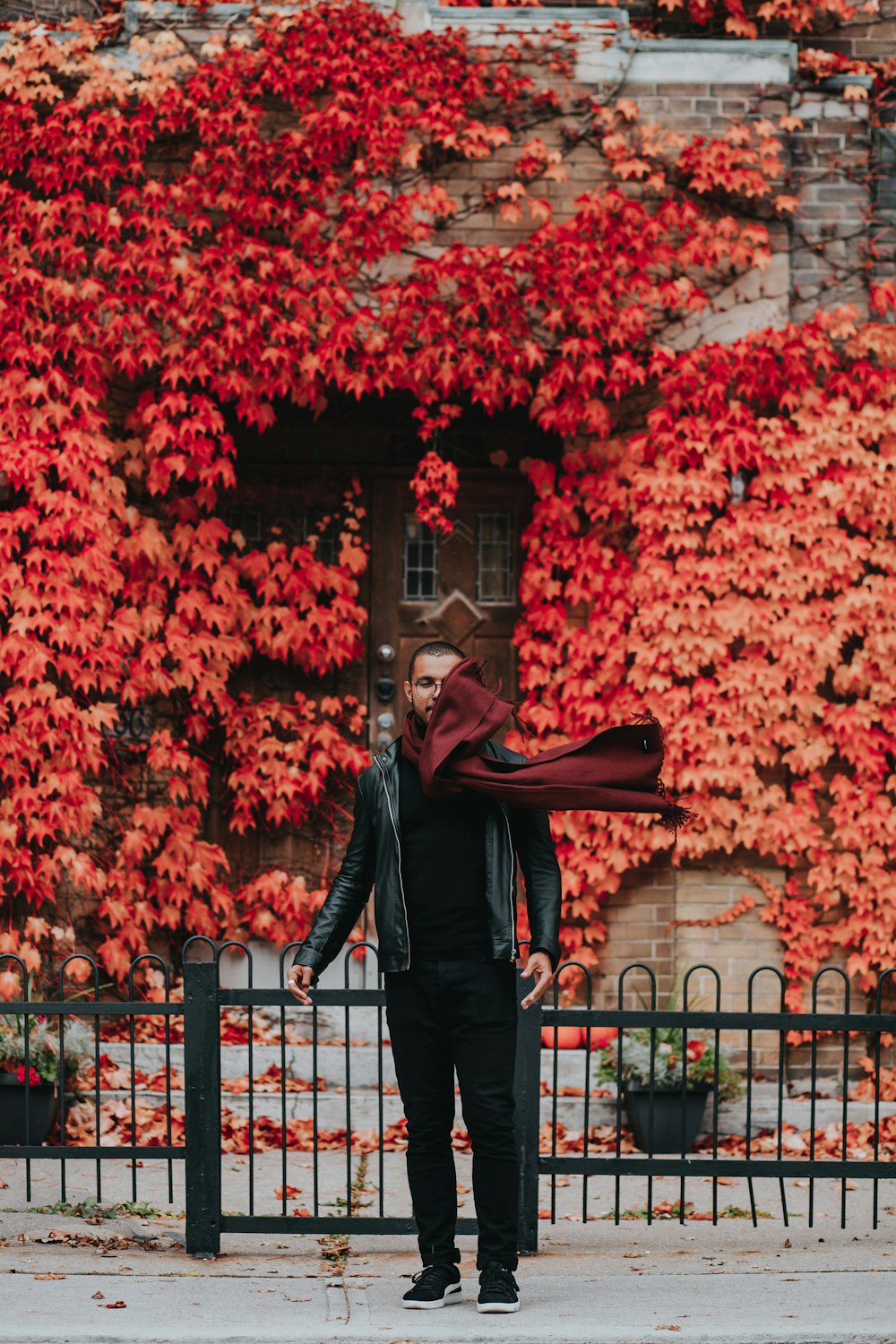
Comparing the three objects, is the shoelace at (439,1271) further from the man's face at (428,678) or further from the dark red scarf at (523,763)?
the man's face at (428,678)

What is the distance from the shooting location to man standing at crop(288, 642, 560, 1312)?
4.24 m

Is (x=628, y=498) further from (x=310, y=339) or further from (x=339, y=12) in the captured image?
(x=339, y=12)

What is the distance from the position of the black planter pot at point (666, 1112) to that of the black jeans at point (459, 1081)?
9.50 ft

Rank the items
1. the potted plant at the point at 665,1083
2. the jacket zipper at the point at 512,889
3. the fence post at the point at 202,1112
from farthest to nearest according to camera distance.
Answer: the potted plant at the point at 665,1083 → the fence post at the point at 202,1112 → the jacket zipper at the point at 512,889

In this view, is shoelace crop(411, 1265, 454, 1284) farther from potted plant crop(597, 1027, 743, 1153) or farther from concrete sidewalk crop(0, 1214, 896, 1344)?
potted plant crop(597, 1027, 743, 1153)

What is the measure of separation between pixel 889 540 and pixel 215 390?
3.86m

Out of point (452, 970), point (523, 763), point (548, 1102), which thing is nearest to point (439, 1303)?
point (452, 970)

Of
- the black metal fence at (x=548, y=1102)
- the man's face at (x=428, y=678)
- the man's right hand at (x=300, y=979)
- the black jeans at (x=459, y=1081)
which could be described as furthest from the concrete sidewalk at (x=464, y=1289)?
the man's face at (x=428, y=678)

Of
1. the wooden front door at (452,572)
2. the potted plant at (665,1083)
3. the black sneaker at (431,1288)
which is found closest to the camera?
the black sneaker at (431,1288)

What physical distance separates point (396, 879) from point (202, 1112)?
1314mm

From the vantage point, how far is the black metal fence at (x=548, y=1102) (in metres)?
5.01

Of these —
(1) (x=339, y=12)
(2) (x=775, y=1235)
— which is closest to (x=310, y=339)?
(1) (x=339, y=12)

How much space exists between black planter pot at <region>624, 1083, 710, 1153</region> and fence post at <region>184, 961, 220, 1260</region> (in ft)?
8.92

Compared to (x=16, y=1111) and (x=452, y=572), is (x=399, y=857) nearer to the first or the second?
(x=16, y=1111)
